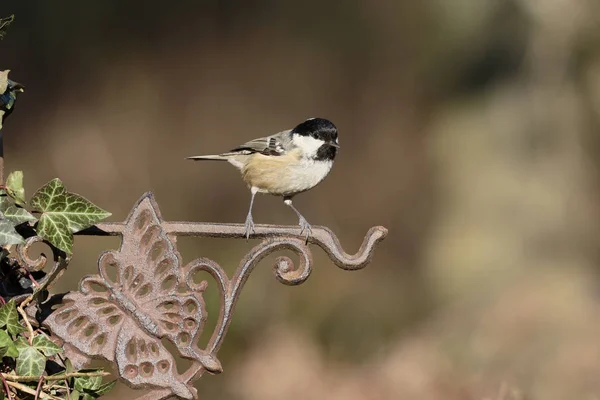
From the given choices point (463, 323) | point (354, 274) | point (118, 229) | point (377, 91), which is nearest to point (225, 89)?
point (377, 91)

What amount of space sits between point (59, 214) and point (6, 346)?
0.19 meters

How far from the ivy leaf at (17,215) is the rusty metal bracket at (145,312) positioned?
0.10m

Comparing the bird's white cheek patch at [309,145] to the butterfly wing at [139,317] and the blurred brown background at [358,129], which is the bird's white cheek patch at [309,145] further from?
the blurred brown background at [358,129]

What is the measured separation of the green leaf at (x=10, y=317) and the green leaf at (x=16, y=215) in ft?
0.35

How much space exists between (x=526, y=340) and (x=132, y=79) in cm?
200

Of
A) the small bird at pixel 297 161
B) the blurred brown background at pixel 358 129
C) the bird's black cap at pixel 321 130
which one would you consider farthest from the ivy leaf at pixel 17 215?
the blurred brown background at pixel 358 129

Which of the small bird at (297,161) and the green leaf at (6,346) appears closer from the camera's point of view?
the green leaf at (6,346)

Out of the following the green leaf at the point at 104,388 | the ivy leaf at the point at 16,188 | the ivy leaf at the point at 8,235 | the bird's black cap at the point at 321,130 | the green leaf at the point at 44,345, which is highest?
the bird's black cap at the point at 321,130

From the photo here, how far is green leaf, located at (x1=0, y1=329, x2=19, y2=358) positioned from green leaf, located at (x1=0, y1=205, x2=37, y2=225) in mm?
143

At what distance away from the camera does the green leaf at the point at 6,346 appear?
1159 mm

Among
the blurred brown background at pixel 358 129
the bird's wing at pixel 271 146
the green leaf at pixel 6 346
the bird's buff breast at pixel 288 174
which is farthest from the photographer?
the blurred brown background at pixel 358 129

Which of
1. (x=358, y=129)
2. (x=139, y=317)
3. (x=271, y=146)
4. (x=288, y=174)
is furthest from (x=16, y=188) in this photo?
(x=358, y=129)

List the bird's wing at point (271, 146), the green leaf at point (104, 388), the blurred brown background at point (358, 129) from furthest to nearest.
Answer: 1. the blurred brown background at point (358, 129)
2. the bird's wing at point (271, 146)
3. the green leaf at point (104, 388)

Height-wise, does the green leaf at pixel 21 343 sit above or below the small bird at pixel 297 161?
below
